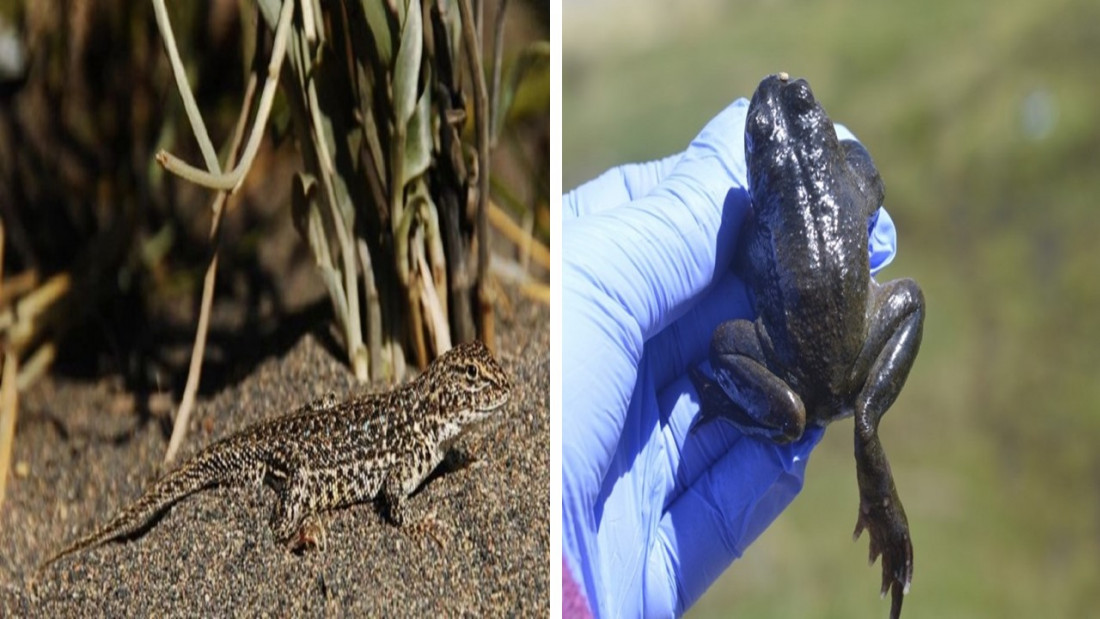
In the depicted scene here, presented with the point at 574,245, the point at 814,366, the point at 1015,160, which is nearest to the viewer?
the point at 814,366

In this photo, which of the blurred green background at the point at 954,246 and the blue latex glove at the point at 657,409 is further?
the blurred green background at the point at 954,246

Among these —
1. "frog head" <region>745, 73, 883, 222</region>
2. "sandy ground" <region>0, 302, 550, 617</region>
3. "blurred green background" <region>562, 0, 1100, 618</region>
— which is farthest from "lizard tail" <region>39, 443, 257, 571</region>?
"blurred green background" <region>562, 0, 1100, 618</region>

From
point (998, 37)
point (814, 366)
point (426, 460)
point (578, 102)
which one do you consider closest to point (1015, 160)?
point (998, 37)

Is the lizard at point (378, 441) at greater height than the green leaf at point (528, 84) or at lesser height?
lesser

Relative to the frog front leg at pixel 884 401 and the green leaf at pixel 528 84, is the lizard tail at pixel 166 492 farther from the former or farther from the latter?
the frog front leg at pixel 884 401

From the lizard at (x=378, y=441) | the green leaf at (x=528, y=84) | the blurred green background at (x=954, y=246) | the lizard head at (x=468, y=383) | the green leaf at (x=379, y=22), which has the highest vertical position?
the green leaf at (x=379, y=22)

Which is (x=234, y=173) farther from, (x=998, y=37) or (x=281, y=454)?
(x=998, y=37)

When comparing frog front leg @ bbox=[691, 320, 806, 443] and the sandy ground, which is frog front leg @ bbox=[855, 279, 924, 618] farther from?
the sandy ground

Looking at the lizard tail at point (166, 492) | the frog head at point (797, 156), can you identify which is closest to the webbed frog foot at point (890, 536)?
the frog head at point (797, 156)
